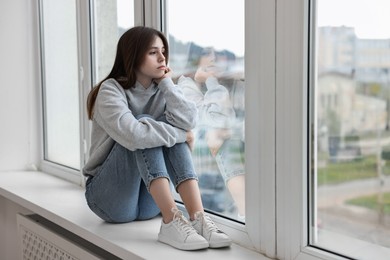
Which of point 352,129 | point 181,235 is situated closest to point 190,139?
point 181,235

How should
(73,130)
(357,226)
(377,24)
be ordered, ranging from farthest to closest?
1. (73,130)
2. (357,226)
3. (377,24)

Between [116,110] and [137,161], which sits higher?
[116,110]

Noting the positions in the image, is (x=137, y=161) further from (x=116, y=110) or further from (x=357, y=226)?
(x=357, y=226)

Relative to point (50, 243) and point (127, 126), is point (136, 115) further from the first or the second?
point (50, 243)

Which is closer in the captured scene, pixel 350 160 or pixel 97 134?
pixel 350 160

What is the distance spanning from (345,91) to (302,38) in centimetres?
18

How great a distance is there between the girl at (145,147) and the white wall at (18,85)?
4.23ft

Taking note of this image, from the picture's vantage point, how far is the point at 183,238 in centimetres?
172

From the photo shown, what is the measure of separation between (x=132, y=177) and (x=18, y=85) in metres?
1.51

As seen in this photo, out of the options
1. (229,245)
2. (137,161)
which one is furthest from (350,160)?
(137,161)

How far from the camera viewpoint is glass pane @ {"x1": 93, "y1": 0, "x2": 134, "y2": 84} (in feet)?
8.14

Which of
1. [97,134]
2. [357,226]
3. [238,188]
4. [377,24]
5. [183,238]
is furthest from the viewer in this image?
[97,134]

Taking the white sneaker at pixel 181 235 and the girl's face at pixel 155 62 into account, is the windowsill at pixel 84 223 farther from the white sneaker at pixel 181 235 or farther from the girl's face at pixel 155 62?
the girl's face at pixel 155 62

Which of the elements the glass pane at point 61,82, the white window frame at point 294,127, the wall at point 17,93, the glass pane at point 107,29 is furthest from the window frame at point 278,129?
the wall at point 17,93
